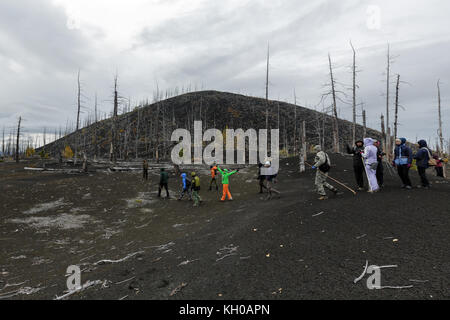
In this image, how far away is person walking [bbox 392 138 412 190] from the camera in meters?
8.80

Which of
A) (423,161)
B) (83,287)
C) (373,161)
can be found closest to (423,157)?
(423,161)

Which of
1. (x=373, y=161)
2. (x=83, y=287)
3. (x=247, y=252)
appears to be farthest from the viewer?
(x=373, y=161)

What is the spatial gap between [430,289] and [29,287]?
758 cm

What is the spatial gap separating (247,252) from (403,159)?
7.70m

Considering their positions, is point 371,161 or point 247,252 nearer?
point 247,252

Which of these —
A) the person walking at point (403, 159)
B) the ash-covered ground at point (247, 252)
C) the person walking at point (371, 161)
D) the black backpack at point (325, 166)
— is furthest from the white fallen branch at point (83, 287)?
the person walking at point (403, 159)

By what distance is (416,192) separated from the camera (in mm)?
8070

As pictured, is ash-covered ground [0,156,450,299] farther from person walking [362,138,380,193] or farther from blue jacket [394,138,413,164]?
blue jacket [394,138,413,164]

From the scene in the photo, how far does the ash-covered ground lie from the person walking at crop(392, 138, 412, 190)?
2.76 ft

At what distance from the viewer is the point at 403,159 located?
8836 mm

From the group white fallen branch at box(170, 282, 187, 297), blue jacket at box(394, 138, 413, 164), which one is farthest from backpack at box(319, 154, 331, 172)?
white fallen branch at box(170, 282, 187, 297)

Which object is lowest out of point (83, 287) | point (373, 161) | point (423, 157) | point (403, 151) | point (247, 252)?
point (83, 287)

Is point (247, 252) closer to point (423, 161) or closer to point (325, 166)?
point (325, 166)
